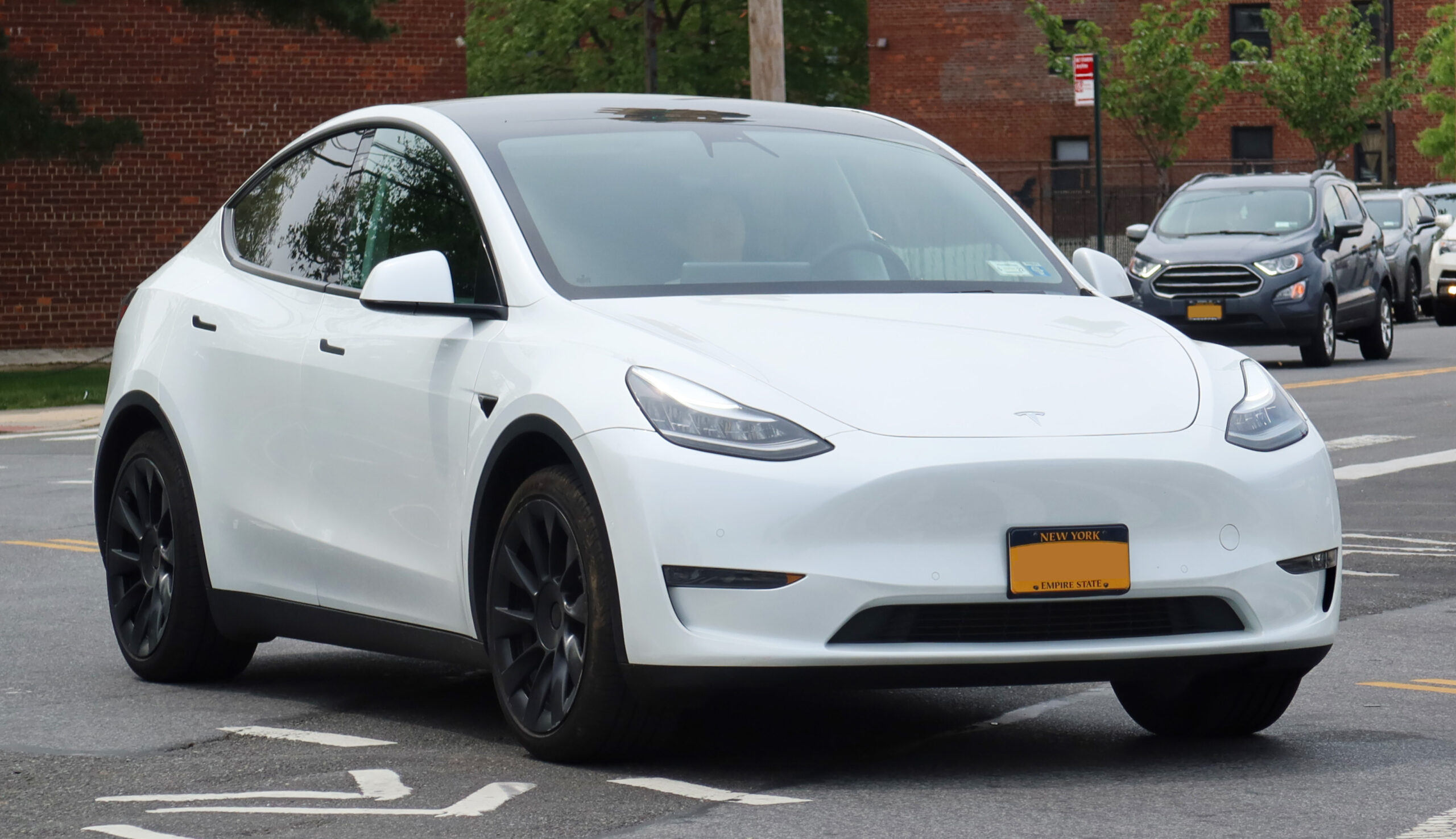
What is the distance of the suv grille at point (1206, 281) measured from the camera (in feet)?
72.1

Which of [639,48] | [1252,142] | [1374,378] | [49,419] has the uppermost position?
[639,48]

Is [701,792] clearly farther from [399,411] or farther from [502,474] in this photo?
[399,411]

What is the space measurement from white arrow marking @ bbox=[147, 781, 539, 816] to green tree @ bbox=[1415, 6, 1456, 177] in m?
47.3

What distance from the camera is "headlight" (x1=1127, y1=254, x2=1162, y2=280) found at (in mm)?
22453

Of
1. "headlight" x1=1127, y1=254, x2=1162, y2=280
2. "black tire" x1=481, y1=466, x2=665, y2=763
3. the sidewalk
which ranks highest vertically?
"black tire" x1=481, y1=466, x2=665, y2=763

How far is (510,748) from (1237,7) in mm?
54410

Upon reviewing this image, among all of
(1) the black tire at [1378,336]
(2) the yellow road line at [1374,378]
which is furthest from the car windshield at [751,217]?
(1) the black tire at [1378,336]

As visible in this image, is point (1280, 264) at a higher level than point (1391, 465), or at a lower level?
higher

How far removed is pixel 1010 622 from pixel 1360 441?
10.7 m

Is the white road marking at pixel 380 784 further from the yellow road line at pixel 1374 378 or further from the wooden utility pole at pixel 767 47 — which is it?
the wooden utility pole at pixel 767 47

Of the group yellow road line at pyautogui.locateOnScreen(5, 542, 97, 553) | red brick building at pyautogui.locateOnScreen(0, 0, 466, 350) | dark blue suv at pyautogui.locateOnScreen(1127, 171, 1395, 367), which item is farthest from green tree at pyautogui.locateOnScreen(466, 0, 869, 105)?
yellow road line at pyautogui.locateOnScreen(5, 542, 97, 553)

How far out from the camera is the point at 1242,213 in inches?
913

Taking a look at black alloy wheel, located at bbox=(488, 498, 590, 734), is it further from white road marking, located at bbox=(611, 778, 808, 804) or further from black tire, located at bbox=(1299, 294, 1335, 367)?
black tire, located at bbox=(1299, 294, 1335, 367)

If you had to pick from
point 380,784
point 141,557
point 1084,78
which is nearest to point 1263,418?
point 380,784
